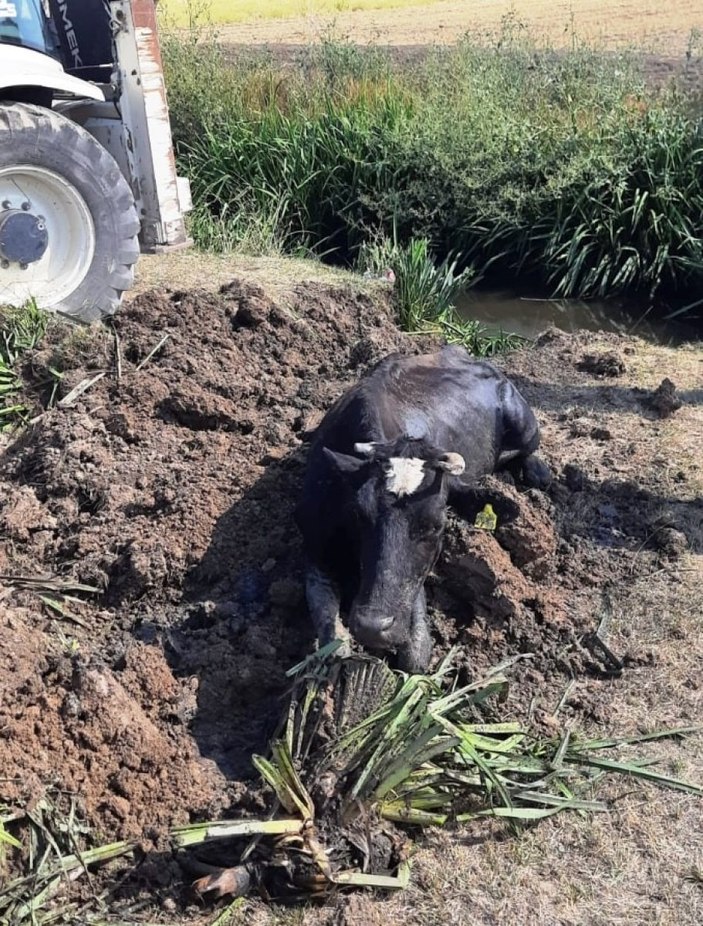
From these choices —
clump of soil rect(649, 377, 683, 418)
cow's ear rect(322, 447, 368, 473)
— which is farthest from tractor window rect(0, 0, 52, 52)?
clump of soil rect(649, 377, 683, 418)

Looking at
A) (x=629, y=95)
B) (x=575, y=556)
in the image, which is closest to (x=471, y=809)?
(x=575, y=556)

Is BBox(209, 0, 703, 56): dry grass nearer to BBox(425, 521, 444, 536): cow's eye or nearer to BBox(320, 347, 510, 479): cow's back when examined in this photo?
BBox(320, 347, 510, 479): cow's back

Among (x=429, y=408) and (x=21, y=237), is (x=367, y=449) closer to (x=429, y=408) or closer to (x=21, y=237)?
(x=429, y=408)

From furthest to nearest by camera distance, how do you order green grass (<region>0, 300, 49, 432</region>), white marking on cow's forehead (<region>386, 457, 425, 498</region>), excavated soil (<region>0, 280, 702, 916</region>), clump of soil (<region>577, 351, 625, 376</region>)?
1. clump of soil (<region>577, 351, 625, 376</region>)
2. green grass (<region>0, 300, 49, 432</region>)
3. white marking on cow's forehead (<region>386, 457, 425, 498</region>)
4. excavated soil (<region>0, 280, 702, 916</region>)

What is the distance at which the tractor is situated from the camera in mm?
6855

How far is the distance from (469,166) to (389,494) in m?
7.64

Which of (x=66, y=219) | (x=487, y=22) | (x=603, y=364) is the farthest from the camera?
(x=487, y=22)

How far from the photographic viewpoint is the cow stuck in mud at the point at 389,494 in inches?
170

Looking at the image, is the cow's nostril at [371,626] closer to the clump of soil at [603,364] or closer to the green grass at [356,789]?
the green grass at [356,789]

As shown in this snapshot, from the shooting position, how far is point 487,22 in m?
23.0

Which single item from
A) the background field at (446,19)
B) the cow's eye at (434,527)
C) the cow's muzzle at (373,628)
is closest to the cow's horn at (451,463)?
the cow's eye at (434,527)

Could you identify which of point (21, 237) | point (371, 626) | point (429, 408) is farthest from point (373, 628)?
point (21, 237)

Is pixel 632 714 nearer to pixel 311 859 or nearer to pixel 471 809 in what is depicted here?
pixel 471 809

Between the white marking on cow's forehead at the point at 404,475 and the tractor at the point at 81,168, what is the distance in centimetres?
353
